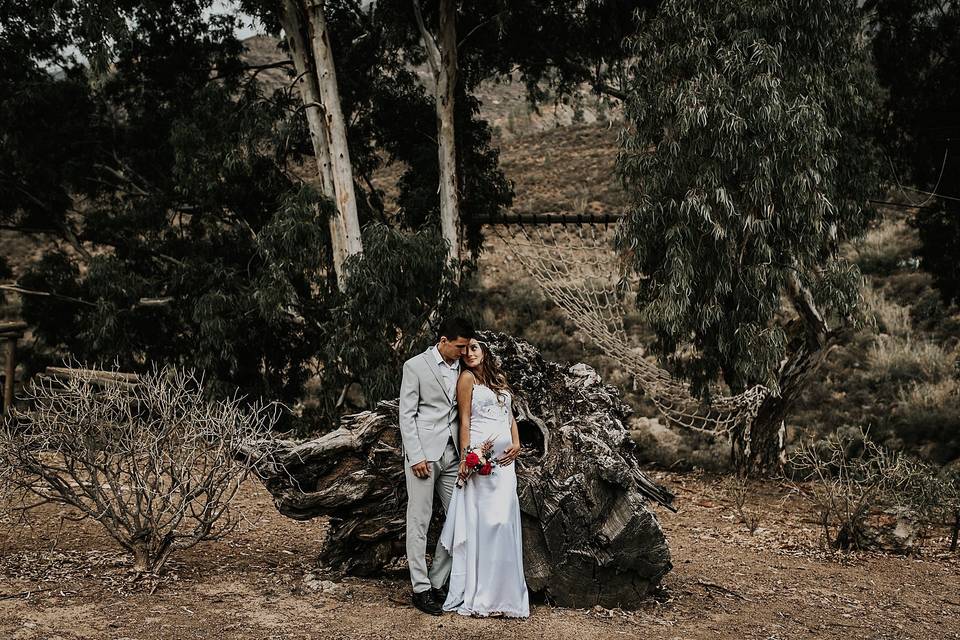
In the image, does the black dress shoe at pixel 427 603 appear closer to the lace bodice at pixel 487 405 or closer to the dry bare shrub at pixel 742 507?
the lace bodice at pixel 487 405

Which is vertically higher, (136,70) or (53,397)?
(136,70)

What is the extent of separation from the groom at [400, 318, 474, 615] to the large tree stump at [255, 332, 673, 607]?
0.51m

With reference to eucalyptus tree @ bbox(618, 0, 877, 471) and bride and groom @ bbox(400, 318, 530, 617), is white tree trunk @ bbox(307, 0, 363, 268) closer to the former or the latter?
eucalyptus tree @ bbox(618, 0, 877, 471)

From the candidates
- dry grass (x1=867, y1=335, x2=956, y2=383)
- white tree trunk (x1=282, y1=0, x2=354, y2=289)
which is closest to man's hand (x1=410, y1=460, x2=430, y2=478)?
white tree trunk (x1=282, y1=0, x2=354, y2=289)

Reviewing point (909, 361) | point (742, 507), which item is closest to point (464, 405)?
point (742, 507)

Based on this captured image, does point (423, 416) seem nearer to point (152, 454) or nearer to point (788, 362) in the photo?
point (152, 454)

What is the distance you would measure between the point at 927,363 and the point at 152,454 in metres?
13.1

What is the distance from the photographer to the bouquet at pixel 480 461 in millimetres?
4895

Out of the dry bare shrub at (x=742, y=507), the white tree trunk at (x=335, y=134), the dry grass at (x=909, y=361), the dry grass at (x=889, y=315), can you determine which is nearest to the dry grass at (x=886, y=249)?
the dry grass at (x=889, y=315)

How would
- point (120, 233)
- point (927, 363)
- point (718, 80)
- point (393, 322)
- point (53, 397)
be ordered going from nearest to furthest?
point (53, 397) → point (718, 80) → point (393, 322) → point (120, 233) → point (927, 363)

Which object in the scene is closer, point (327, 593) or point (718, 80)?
A: point (327, 593)

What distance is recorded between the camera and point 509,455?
5051mm

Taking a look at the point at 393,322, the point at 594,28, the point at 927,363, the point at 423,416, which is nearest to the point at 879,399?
the point at 927,363

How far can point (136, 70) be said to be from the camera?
540 inches
